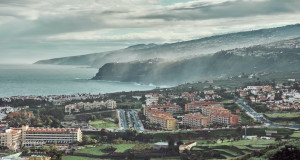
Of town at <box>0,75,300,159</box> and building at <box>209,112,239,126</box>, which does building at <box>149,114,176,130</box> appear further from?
building at <box>209,112,239,126</box>

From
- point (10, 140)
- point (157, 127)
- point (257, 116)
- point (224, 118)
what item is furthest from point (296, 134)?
point (10, 140)

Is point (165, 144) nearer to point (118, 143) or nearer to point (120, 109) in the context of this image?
point (118, 143)

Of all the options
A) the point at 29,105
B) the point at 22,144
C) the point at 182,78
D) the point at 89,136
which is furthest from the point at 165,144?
the point at 182,78

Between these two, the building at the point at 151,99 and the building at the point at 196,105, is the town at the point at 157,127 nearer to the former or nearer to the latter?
the building at the point at 196,105

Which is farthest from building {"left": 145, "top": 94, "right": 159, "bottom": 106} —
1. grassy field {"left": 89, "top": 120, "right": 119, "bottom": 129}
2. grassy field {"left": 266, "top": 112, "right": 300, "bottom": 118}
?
grassy field {"left": 266, "top": 112, "right": 300, "bottom": 118}

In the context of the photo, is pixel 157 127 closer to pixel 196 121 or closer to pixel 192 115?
pixel 196 121

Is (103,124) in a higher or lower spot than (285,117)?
lower
